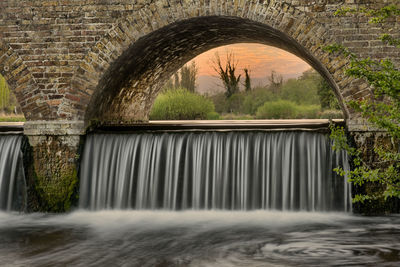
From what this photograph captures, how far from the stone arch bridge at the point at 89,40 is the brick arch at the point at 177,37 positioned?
0.05ft

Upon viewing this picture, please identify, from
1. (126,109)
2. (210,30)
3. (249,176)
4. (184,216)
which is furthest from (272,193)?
(126,109)

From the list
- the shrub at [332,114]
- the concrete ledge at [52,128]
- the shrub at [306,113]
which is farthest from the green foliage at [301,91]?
the concrete ledge at [52,128]

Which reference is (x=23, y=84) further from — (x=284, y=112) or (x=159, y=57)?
(x=284, y=112)

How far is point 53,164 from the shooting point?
8898 millimetres

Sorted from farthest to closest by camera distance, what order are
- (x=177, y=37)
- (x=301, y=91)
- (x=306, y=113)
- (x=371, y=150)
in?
(x=301, y=91)
(x=306, y=113)
(x=177, y=37)
(x=371, y=150)

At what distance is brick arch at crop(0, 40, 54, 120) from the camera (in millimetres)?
8922

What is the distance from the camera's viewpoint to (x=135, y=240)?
6.94 metres

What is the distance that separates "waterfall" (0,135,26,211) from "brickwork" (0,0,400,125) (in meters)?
0.78

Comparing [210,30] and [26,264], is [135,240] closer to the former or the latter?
[26,264]

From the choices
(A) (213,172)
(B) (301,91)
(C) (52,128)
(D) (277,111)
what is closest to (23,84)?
(C) (52,128)

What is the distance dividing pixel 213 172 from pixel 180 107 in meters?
11.8

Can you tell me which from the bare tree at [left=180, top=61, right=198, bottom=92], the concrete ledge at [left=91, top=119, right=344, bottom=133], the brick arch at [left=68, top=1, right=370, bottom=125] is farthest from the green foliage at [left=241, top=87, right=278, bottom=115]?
the brick arch at [left=68, top=1, right=370, bottom=125]

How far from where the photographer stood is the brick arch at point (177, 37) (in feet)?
26.6

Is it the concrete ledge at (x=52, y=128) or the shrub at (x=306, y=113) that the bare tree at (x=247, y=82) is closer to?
the shrub at (x=306, y=113)
